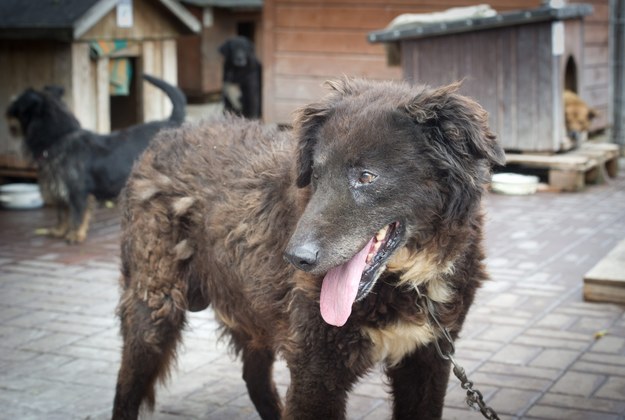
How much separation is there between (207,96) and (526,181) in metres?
7.98

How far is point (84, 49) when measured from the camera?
32.2 feet

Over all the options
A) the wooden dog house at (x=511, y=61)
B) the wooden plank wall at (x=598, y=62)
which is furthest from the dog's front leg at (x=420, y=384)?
the wooden plank wall at (x=598, y=62)

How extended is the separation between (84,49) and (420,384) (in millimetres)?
7127

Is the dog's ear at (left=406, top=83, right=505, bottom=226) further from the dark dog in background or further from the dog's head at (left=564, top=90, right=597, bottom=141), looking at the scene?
the dark dog in background

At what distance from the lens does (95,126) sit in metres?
10.2

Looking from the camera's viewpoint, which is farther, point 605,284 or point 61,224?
point 61,224

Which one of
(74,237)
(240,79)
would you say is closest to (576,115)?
(240,79)

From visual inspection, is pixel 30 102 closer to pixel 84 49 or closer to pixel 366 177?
pixel 84 49

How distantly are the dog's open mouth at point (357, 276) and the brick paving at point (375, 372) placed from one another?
1707 mm

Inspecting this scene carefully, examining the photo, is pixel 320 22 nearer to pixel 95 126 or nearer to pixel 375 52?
pixel 375 52

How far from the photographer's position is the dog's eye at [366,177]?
308 cm

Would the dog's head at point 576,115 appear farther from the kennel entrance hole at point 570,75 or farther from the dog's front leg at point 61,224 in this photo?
the dog's front leg at point 61,224

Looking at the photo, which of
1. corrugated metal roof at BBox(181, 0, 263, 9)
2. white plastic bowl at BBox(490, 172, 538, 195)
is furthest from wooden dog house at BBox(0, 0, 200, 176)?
corrugated metal roof at BBox(181, 0, 263, 9)

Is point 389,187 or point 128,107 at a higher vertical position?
point 128,107
